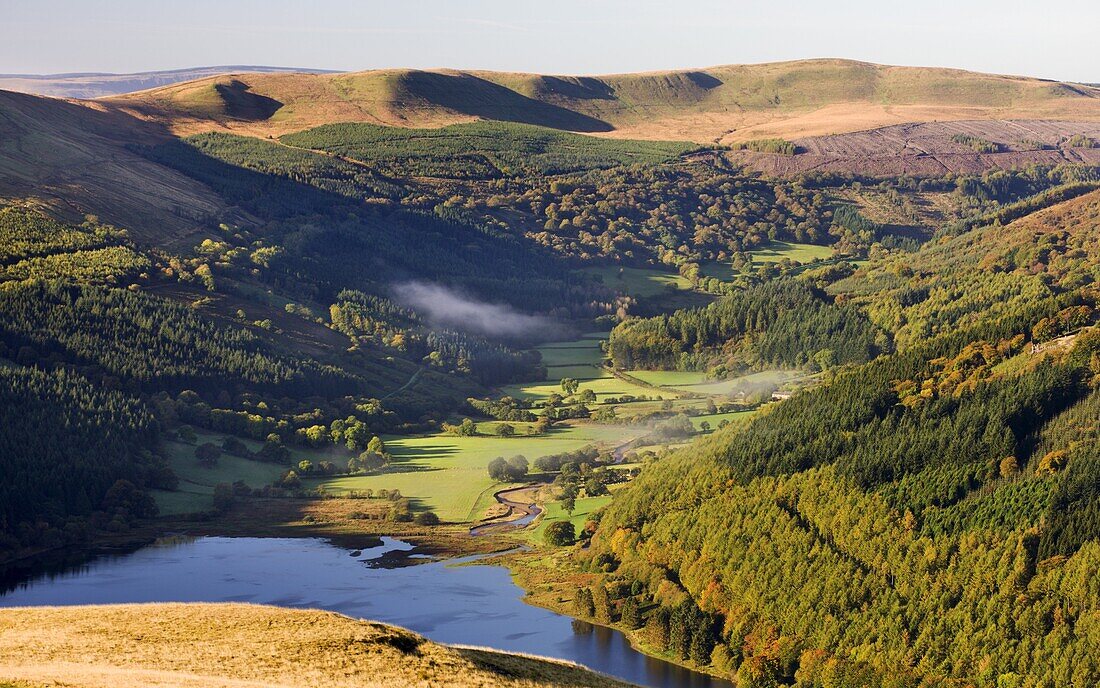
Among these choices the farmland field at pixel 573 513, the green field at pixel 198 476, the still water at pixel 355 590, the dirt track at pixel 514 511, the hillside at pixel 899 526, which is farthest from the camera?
the green field at pixel 198 476

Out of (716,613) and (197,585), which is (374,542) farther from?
(716,613)

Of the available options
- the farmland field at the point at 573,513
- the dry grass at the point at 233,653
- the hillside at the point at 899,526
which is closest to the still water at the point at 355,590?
the hillside at the point at 899,526

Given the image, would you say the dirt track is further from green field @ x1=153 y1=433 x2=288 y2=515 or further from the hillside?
green field @ x1=153 y1=433 x2=288 y2=515

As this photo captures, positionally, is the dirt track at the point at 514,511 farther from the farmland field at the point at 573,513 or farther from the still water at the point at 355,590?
the still water at the point at 355,590

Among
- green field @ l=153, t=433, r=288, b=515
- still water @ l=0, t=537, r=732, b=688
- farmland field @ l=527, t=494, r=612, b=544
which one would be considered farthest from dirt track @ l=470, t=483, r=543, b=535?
green field @ l=153, t=433, r=288, b=515

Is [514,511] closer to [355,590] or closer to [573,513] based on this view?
[573,513]

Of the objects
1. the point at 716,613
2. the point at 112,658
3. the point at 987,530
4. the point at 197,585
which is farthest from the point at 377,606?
the point at 112,658

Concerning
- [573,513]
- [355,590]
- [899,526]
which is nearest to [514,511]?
[573,513]
